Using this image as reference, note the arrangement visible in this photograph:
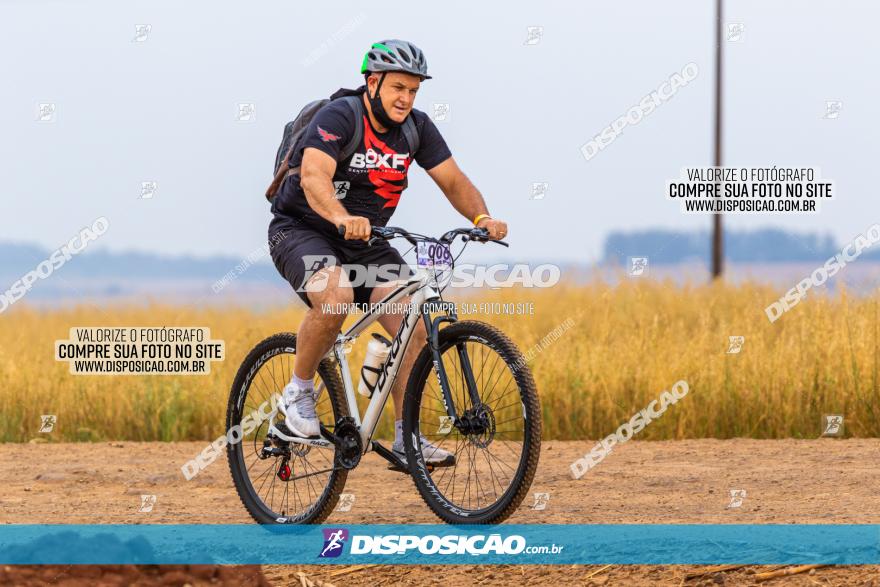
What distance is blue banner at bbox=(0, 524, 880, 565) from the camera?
6121 mm

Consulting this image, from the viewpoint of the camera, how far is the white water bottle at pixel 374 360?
6.72 meters

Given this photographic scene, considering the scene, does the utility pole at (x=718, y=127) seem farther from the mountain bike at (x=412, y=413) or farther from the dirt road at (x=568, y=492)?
the mountain bike at (x=412, y=413)

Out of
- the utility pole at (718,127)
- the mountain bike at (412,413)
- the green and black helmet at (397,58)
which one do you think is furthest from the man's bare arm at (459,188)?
the utility pole at (718,127)

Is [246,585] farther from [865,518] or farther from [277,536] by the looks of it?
[865,518]

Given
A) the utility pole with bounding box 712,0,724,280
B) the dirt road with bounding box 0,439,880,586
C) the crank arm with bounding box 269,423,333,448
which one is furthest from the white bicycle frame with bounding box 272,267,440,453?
the utility pole with bounding box 712,0,724,280

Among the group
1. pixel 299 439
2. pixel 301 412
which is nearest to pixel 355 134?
pixel 301 412

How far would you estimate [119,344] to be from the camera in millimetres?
11461

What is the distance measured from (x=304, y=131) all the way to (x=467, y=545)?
2.31m

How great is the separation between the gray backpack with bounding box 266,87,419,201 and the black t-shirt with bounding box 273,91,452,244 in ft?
0.09

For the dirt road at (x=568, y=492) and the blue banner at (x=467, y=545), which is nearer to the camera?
the blue banner at (x=467, y=545)

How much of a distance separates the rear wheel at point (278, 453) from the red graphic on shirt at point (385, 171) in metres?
1.01

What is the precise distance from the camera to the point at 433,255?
632 centimetres

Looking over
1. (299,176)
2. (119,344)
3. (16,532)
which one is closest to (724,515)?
(299,176)

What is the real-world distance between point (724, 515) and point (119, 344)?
20.2ft
